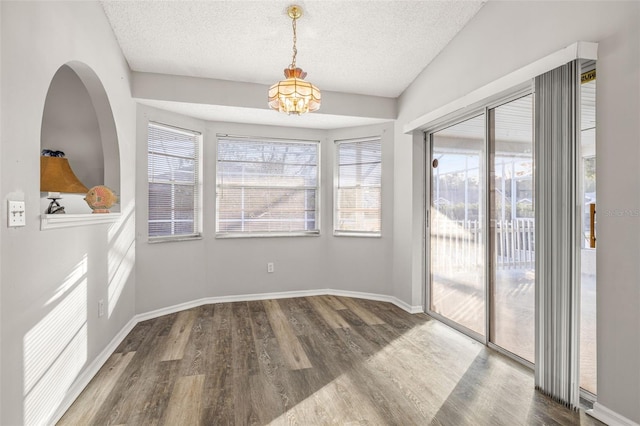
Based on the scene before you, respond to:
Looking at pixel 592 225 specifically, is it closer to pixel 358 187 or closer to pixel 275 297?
pixel 358 187

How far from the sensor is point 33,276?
1.63m

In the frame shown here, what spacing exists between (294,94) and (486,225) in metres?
1.99

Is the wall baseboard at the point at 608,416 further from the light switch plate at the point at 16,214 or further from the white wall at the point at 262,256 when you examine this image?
the light switch plate at the point at 16,214

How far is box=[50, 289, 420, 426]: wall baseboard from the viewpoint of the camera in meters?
2.06

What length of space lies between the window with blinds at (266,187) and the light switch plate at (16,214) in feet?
9.07

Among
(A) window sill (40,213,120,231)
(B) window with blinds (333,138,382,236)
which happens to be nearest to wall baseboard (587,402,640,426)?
(B) window with blinds (333,138,382,236)

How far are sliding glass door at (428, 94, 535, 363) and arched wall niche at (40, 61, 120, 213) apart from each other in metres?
3.19

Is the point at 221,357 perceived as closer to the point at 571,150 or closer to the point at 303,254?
the point at 303,254

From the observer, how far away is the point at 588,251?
6.57 feet

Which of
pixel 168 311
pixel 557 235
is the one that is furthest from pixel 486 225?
pixel 168 311

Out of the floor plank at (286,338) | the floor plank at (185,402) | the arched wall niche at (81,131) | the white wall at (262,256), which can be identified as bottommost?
the floor plank at (185,402)

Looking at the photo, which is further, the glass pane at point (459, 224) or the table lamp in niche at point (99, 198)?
the glass pane at point (459, 224)

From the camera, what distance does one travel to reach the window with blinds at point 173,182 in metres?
3.66

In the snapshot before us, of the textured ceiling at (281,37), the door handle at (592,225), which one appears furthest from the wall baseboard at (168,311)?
the textured ceiling at (281,37)
